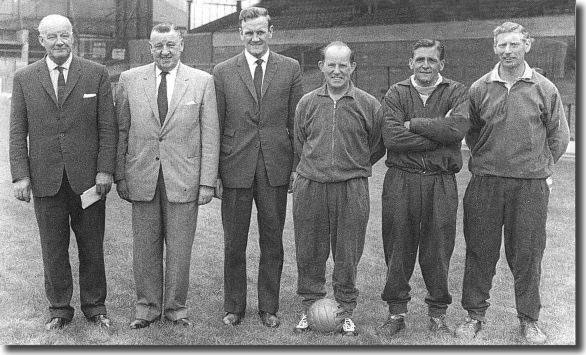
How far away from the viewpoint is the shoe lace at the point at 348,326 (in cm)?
406

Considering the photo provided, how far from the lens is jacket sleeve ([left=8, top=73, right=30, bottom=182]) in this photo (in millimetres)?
3893

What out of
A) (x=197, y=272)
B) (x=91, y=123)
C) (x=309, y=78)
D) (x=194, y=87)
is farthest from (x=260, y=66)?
(x=309, y=78)

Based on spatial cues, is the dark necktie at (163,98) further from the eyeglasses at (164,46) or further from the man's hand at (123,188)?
the man's hand at (123,188)

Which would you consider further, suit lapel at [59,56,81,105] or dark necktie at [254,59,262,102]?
dark necktie at [254,59,262,102]

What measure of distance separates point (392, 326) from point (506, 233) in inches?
39.0

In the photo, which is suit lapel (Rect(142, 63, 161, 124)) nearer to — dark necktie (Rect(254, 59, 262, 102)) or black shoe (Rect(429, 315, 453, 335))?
dark necktie (Rect(254, 59, 262, 102))

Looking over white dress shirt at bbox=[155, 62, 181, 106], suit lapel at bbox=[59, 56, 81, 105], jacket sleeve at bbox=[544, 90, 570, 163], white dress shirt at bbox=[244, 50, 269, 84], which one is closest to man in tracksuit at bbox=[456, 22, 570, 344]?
jacket sleeve at bbox=[544, 90, 570, 163]

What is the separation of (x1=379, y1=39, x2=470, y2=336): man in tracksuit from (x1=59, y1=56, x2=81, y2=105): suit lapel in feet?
6.56

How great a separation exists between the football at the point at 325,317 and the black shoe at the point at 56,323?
5.47 feet

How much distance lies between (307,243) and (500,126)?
147 cm

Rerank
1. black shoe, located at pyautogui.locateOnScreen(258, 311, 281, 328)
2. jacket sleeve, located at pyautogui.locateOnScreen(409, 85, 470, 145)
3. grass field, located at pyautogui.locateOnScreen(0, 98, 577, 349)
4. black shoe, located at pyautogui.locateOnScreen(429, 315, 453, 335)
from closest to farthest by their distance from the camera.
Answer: jacket sleeve, located at pyautogui.locateOnScreen(409, 85, 470, 145), grass field, located at pyautogui.locateOnScreen(0, 98, 577, 349), black shoe, located at pyautogui.locateOnScreen(429, 315, 453, 335), black shoe, located at pyautogui.locateOnScreen(258, 311, 281, 328)

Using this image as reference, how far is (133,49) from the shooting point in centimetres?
1057

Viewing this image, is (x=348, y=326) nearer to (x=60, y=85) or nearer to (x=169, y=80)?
(x=169, y=80)

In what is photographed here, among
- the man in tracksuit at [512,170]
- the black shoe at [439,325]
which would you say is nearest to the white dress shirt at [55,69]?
the man in tracksuit at [512,170]
